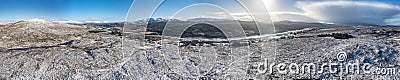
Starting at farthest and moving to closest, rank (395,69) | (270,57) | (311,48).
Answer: (311,48), (270,57), (395,69)

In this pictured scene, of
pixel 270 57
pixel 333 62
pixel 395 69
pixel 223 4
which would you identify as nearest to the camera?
pixel 223 4

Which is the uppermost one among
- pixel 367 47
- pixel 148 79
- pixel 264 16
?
pixel 264 16

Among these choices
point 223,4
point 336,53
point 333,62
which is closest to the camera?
point 223,4

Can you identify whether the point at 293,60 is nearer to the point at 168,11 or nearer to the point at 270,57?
the point at 270,57

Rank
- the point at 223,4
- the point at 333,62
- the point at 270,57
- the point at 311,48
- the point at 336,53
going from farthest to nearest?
the point at 311,48, the point at 270,57, the point at 336,53, the point at 333,62, the point at 223,4

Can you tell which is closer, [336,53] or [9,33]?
[336,53]

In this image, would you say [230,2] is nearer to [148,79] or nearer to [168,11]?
[168,11]

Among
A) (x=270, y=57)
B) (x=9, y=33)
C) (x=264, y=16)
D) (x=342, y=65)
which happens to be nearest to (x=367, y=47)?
(x=342, y=65)

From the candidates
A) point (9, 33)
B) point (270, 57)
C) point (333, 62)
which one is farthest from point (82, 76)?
point (9, 33)

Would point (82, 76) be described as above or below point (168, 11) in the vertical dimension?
below
